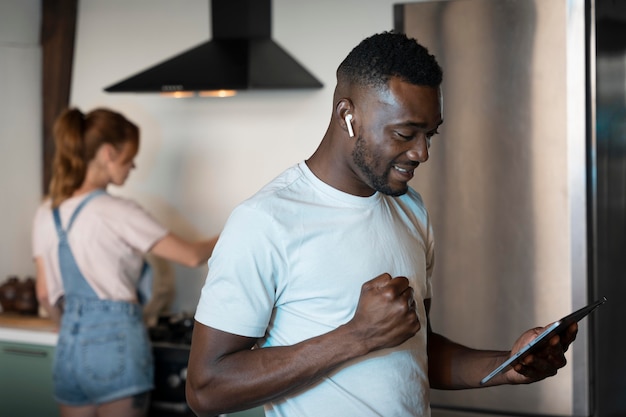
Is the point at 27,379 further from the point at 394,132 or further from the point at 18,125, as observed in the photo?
the point at 394,132

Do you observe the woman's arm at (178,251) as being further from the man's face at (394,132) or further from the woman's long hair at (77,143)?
the man's face at (394,132)

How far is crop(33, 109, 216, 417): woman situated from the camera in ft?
8.80

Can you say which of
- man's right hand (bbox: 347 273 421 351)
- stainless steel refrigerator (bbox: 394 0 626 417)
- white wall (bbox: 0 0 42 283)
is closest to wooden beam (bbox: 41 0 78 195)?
white wall (bbox: 0 0 42 283)

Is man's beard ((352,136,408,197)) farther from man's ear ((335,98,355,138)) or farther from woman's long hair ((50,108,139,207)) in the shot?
woman's long hair ((50,108,139,207))

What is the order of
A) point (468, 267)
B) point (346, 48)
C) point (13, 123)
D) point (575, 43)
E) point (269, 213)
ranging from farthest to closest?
point (13, 123) < point (346, 48) < point (468, 267) < point (575, 43) < point (269, 213)

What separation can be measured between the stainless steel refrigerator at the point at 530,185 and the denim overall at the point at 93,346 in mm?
942

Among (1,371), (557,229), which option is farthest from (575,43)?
(1,371)

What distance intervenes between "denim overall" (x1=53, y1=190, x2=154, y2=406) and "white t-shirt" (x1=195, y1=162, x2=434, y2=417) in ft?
4.46

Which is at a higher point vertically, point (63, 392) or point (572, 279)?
point (572, 279)

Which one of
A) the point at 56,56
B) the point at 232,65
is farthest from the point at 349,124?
the point at 56,56

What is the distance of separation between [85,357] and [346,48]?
1.36m

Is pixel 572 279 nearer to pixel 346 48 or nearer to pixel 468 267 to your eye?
pixel 468 267

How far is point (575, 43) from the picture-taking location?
2561 mm

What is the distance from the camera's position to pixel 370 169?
4.45 ft
